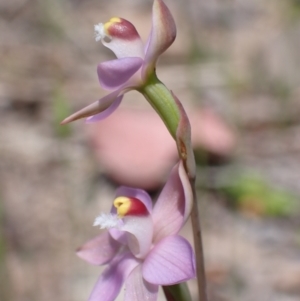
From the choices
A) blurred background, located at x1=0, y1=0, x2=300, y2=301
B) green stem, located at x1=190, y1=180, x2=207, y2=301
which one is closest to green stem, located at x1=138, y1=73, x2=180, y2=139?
green stem, located at x1=190, y1=180, x2=207, y2=301

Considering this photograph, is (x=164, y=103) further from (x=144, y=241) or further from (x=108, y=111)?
(x=144, y=241)

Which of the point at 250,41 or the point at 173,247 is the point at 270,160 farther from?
the point at 173,247

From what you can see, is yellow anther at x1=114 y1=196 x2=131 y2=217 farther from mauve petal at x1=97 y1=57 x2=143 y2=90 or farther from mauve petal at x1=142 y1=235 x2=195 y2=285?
mauve petal at x1=97 y1=57 x2=143 y2=90

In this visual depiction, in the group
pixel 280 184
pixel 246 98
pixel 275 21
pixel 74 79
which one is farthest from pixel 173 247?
pixel 275 21

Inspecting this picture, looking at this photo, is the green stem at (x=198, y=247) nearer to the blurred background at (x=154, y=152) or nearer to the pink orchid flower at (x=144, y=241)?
the pink orchid flower at (x=144, y=241)

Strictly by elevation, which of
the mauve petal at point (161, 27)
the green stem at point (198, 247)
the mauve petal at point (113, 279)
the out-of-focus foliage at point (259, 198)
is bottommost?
the out-of-focus foliage at point (259, 198)

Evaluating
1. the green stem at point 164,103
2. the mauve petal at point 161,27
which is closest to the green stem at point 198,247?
the green stem at point 164,103

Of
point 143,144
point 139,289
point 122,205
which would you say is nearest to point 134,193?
point 122,205

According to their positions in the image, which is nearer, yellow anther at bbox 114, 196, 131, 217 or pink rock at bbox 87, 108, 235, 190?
yellow anther at bbox 114, 196, 131, 217
